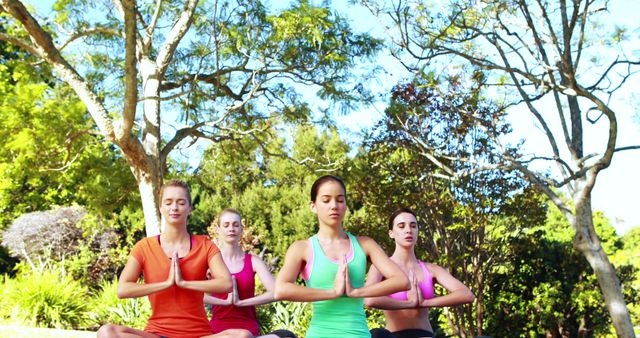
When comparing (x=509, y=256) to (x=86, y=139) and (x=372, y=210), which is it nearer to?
(x=372, y=210)

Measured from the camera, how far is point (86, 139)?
53.8 feet

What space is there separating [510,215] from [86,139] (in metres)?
9.29

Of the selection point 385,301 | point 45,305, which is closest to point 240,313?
point 385,301

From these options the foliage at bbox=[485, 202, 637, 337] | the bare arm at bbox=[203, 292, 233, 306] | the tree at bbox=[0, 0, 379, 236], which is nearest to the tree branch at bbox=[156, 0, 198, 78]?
the tree at bbox=[0, 0, 379, 236]

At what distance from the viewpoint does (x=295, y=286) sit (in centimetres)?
331

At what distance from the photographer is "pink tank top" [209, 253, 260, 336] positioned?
4906mm

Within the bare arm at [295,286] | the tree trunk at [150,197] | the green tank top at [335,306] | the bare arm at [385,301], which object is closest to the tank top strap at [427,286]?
the bare arm at [385,301]

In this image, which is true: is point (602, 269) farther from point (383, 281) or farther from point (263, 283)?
point (383, 281)

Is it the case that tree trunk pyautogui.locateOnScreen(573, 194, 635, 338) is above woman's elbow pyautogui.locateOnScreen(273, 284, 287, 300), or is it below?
above

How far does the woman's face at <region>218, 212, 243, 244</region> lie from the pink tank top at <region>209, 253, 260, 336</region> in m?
0.25

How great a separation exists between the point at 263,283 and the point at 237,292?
19cm

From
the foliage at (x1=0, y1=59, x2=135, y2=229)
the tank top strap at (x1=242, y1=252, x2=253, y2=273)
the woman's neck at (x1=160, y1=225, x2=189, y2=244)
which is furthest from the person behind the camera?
the foliage at (x1=0, y1=59, x2=135, y2=229)

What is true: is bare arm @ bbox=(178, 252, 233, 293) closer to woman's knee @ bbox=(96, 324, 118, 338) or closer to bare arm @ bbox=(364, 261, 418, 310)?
woman's knee @ bbox=(96, 324, 118, 338)

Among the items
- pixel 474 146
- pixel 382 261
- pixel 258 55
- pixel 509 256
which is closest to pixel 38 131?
pixel 258 55
